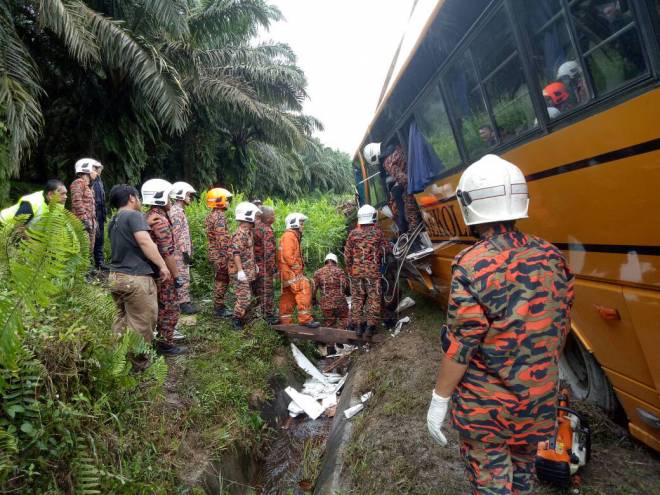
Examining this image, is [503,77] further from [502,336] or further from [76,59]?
[76,59]

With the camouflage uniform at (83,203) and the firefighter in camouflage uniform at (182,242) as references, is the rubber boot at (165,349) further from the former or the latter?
the camouflage uniform at (83,203)

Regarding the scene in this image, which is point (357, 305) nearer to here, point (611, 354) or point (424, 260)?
point (424, 260)

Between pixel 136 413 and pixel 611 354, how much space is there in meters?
3.16

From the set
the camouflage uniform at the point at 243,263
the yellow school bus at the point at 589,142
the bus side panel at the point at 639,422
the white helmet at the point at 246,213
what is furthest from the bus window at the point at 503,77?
the camouflage uniform at the point at 243,263

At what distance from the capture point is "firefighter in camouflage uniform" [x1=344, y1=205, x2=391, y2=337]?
5914mm

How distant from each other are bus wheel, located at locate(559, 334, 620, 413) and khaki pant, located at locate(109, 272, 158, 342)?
3.54 m

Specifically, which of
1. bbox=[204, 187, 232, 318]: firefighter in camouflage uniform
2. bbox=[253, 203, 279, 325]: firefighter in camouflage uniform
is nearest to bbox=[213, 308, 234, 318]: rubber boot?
bbox=[204, 187, 232, 318]: firefighter in camouflage uniform

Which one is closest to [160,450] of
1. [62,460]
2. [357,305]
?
[62,460]

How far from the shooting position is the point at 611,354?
233 cm

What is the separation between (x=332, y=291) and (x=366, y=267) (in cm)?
97

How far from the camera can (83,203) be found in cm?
567

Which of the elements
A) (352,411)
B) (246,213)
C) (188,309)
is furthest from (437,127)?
(188,309)

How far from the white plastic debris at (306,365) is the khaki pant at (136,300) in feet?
8.74

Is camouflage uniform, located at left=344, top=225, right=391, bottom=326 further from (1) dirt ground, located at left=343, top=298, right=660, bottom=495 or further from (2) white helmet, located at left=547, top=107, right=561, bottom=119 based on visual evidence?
(2) white helmet, located at left=547, top=107, right=561, bottom=119
